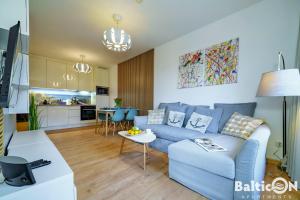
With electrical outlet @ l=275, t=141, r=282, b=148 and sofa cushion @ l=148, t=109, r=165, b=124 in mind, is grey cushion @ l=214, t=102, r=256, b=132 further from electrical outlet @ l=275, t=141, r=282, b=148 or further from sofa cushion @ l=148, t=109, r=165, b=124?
sofa cushion @ l=148, t=109, r=165, b=124

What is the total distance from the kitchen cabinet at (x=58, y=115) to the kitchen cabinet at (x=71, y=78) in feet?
2.89

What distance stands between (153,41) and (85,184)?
11.3 ft

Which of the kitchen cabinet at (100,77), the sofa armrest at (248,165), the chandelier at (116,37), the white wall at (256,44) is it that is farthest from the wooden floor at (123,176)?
the kitchen cabinet at (100,77)

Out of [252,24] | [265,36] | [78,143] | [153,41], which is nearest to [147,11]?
[153,41]

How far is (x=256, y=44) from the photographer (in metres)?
2.25

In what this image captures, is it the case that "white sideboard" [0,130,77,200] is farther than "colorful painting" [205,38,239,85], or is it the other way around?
"colorful painting" [205,38,239,85]

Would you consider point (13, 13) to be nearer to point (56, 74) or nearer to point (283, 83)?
point (283, 83)

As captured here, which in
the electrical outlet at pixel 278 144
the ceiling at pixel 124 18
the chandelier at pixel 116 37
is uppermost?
the ceiling at pixel 124 18

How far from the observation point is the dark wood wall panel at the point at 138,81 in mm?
4215

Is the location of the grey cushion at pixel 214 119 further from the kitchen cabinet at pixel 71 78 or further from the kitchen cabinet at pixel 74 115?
the kitchen cabinet at pixel 71 78

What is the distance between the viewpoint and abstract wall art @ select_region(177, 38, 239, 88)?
2.52m

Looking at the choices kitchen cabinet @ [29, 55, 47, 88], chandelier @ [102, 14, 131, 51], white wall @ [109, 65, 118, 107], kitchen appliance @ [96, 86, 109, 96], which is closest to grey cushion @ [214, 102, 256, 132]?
chandelier @ [102, 14, 131, 51]

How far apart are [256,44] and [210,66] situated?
31.7 inches

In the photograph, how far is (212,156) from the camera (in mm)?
1342
